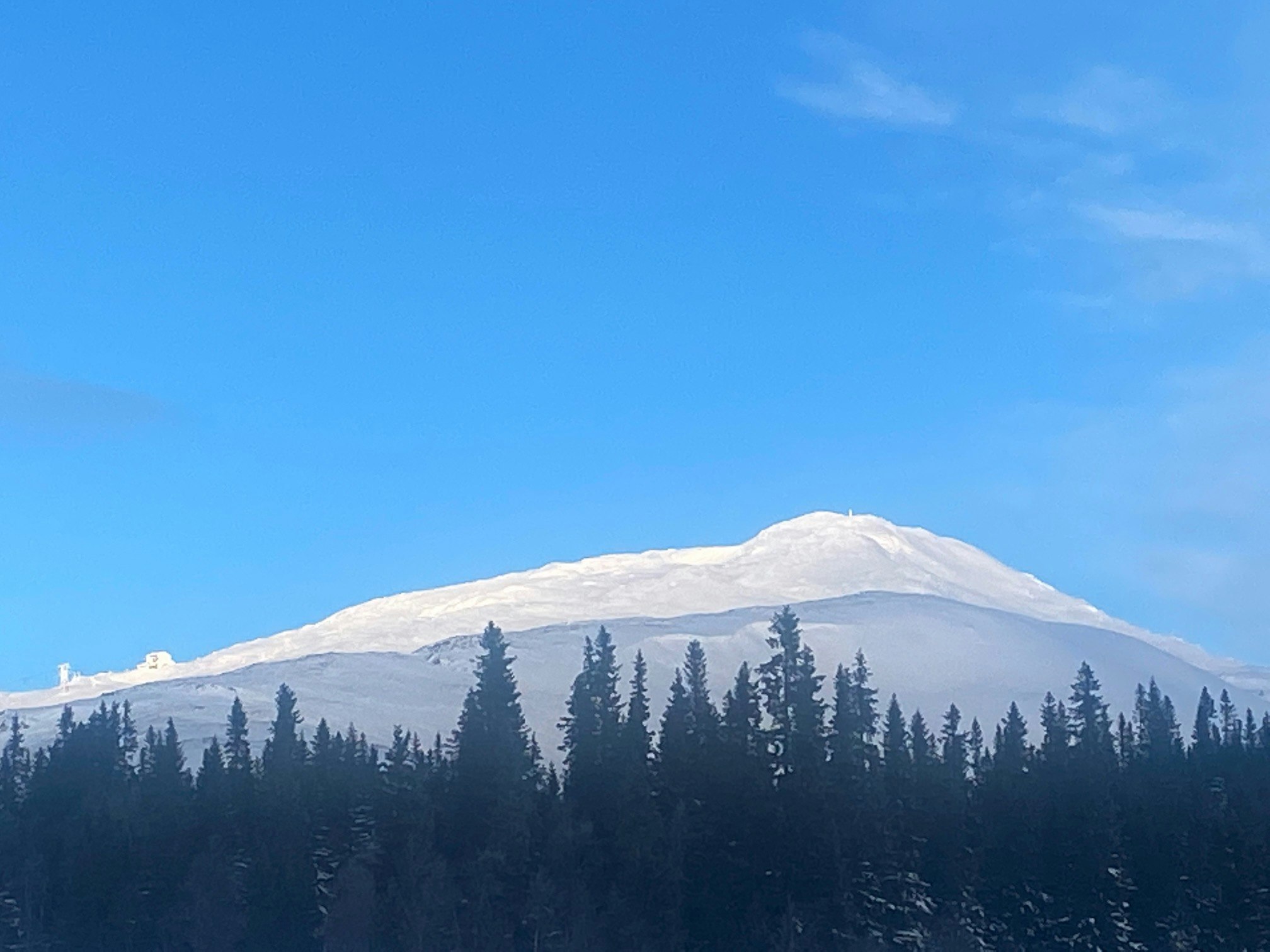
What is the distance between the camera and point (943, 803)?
84438 mm

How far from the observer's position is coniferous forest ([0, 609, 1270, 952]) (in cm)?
7562

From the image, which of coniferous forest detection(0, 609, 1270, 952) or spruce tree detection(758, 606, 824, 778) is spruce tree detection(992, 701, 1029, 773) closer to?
coniferous forest detection(0, 609, 1270, 952)

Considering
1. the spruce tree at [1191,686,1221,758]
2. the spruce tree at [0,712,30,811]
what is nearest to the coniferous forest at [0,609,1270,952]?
the spruce tree at [0,712,30,811]

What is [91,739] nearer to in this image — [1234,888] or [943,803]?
[943,803]

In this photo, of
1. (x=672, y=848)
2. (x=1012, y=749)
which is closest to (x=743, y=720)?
(x=672, y=848)

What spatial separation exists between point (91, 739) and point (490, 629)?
34.4 metres

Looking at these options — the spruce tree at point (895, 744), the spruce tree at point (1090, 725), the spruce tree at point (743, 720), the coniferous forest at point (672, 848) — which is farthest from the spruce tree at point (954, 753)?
the spruce tree at point (743, 720)

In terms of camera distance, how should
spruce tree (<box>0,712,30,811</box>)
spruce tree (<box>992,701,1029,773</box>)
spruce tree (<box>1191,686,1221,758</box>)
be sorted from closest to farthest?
spruce tree (<box>992,701,1029,773</box>), spruce tree (<box>0,712,30,811</box>), spruce tree (<box>1191,686,1221,758</box>)

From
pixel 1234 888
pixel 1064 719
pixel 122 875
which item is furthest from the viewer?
pixel 1064 719

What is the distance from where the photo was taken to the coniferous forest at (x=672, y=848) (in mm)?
75625

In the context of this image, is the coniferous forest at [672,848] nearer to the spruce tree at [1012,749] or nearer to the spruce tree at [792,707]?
the spruce tree at [792,707]

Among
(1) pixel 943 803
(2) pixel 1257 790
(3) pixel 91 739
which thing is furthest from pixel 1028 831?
(3) pixel 91 739

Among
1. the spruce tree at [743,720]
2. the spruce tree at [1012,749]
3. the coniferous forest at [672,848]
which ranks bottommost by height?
the coniferous forest at [672,848]

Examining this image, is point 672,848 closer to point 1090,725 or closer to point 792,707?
point 792,707
